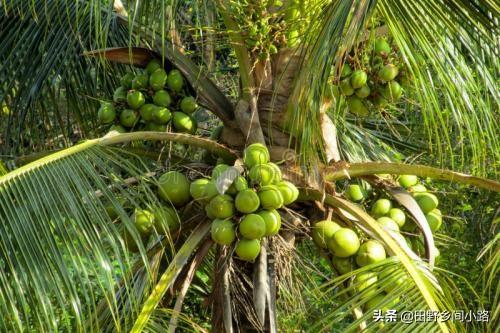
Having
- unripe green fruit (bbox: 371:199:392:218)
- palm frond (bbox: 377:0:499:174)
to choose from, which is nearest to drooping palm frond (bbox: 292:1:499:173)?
palm frond (bbox: 377:0:499:174)

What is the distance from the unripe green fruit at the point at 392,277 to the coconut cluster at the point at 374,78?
0.69 m

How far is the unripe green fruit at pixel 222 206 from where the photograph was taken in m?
2.72

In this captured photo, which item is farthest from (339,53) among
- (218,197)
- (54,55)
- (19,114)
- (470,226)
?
(470,226)

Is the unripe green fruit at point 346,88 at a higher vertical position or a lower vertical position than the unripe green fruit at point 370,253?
higher

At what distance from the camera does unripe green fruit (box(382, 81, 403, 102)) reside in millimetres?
3027

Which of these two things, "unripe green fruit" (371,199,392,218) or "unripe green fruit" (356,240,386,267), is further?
"unripe green fruit" (371,199,392,218)

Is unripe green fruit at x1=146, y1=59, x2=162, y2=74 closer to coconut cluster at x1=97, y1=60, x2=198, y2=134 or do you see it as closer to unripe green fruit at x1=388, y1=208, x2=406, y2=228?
coconut cluster at x1=97, y1=60, x2=198, y2=134

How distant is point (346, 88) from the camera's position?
3027mm

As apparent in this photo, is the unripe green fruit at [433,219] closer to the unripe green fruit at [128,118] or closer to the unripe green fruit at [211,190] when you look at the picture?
the unripe green fruit at [211,190]

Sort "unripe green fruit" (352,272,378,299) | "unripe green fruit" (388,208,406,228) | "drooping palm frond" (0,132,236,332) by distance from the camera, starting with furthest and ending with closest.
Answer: "unripe green fruit" (388,208,406,228) < "unripe green fruit" (352,272,378,299) < "drooping palm frond" (0,132,236,332)

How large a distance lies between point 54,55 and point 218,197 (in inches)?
59.6

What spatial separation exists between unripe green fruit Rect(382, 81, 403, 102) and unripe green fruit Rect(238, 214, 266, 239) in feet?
2.43

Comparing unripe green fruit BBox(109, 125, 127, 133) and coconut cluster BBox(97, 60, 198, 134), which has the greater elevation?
coconut cluster BBox(97, 60, 198, 134)

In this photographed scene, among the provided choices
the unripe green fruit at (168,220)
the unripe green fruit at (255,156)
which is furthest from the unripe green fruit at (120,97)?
the unripe green fruit at (255,156)
